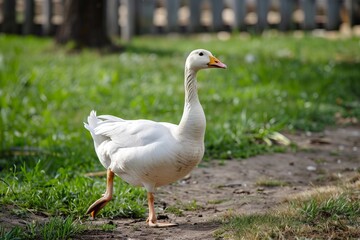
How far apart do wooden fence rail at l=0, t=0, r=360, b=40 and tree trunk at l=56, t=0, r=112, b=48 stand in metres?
2.51

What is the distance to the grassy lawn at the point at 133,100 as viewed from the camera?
19.3 ft

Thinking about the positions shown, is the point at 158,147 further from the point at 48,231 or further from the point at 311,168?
the point at 311,168

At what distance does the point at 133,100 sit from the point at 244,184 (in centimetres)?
305

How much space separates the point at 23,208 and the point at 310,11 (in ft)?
36.6

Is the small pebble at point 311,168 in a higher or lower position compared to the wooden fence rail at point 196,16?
lower

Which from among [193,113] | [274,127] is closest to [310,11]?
[274,127]

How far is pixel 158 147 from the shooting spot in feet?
16.3

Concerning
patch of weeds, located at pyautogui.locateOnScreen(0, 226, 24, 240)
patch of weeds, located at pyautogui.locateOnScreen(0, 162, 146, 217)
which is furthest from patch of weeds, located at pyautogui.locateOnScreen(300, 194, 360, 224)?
patch of weeds, located at pyautogui.locateOnScreen(0, 226, 24, 240)

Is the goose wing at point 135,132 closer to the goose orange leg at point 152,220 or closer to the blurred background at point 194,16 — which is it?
the goose orange leg at point 152,220

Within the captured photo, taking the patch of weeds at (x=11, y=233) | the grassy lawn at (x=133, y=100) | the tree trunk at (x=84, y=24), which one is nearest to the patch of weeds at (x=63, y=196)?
the grassy lawn at (x=133, y=100)

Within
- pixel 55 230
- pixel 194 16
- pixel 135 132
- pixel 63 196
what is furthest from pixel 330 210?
pixel 194 16

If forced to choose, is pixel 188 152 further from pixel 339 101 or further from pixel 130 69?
pixel 130 69

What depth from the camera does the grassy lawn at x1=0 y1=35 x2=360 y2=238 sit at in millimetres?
5887

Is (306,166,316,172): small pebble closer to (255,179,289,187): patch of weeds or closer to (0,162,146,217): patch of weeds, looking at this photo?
(255,179,289,187): patch of weeds
